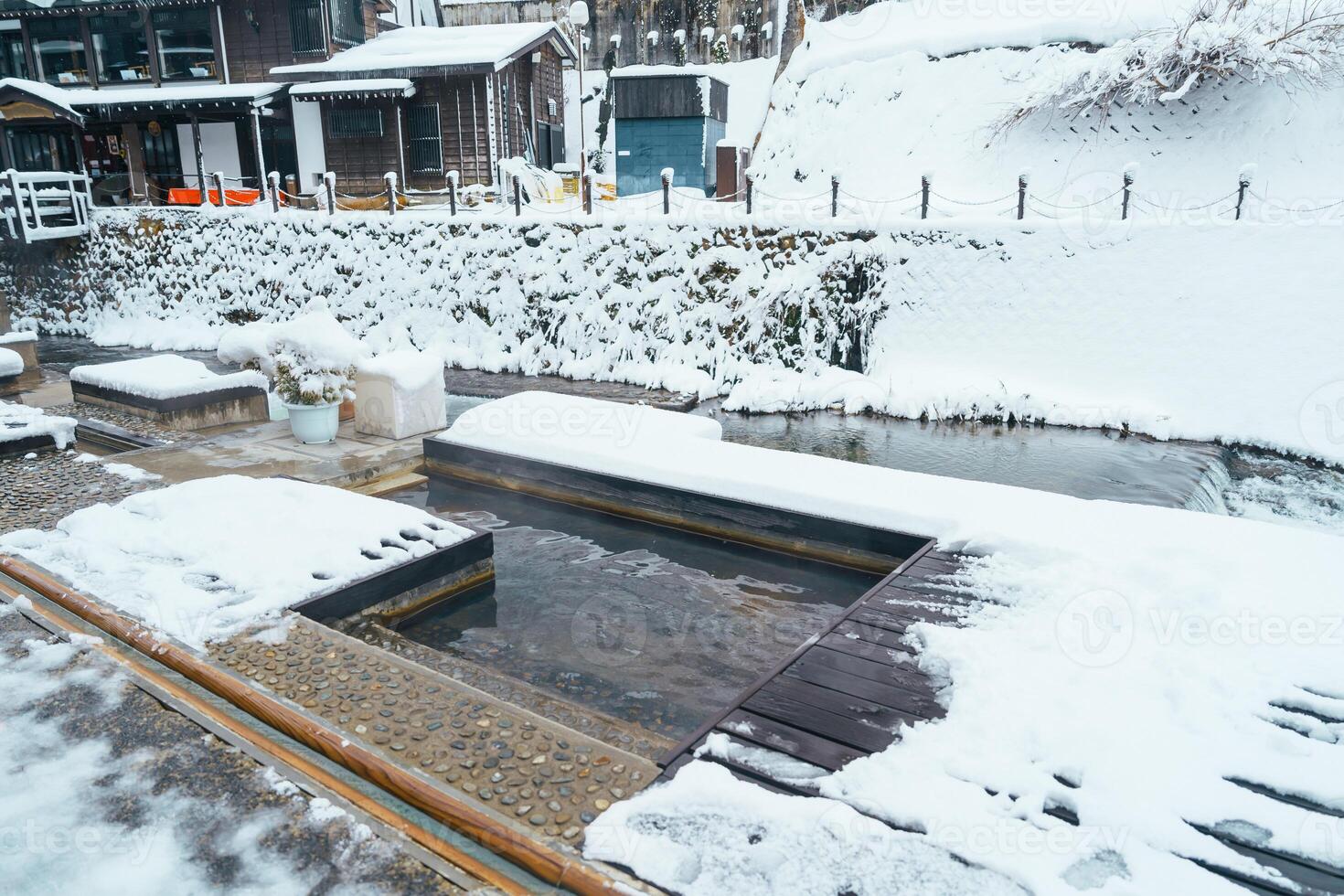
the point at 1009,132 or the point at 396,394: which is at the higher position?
the point at 1009,132

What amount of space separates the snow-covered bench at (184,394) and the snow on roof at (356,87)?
1166cm

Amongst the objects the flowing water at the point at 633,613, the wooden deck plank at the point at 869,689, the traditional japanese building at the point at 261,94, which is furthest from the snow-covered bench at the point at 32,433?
the traditional japanese building at the point at 261,94

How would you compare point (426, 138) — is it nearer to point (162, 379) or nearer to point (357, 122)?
point (357, 122)

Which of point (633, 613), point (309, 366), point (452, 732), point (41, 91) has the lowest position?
point (633, 613)

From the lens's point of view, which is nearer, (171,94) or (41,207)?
(41,207)

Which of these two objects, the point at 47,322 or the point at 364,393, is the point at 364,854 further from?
the point at 47,322

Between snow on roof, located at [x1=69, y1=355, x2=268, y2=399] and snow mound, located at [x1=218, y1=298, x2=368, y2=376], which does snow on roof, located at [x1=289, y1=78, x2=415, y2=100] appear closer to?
snow on roof, located at [x1=69, y1=355, x2=268, y2=399]

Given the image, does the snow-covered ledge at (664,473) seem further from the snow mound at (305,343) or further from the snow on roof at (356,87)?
the snow on roof at (356,87)

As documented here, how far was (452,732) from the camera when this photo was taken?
3.74m

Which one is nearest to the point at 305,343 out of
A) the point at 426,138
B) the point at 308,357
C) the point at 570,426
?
the point at 308,357

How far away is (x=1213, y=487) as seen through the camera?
29.6 feet

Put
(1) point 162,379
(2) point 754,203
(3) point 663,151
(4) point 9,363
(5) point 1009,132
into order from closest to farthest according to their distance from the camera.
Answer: (1) point 162,379 → (4) point 9,363 → (2) point 754,203 → (5) point 1009,132 → (3) point 663,151

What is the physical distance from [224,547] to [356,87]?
17.9 m

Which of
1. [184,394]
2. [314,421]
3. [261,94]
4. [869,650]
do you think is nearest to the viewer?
[869,650]
